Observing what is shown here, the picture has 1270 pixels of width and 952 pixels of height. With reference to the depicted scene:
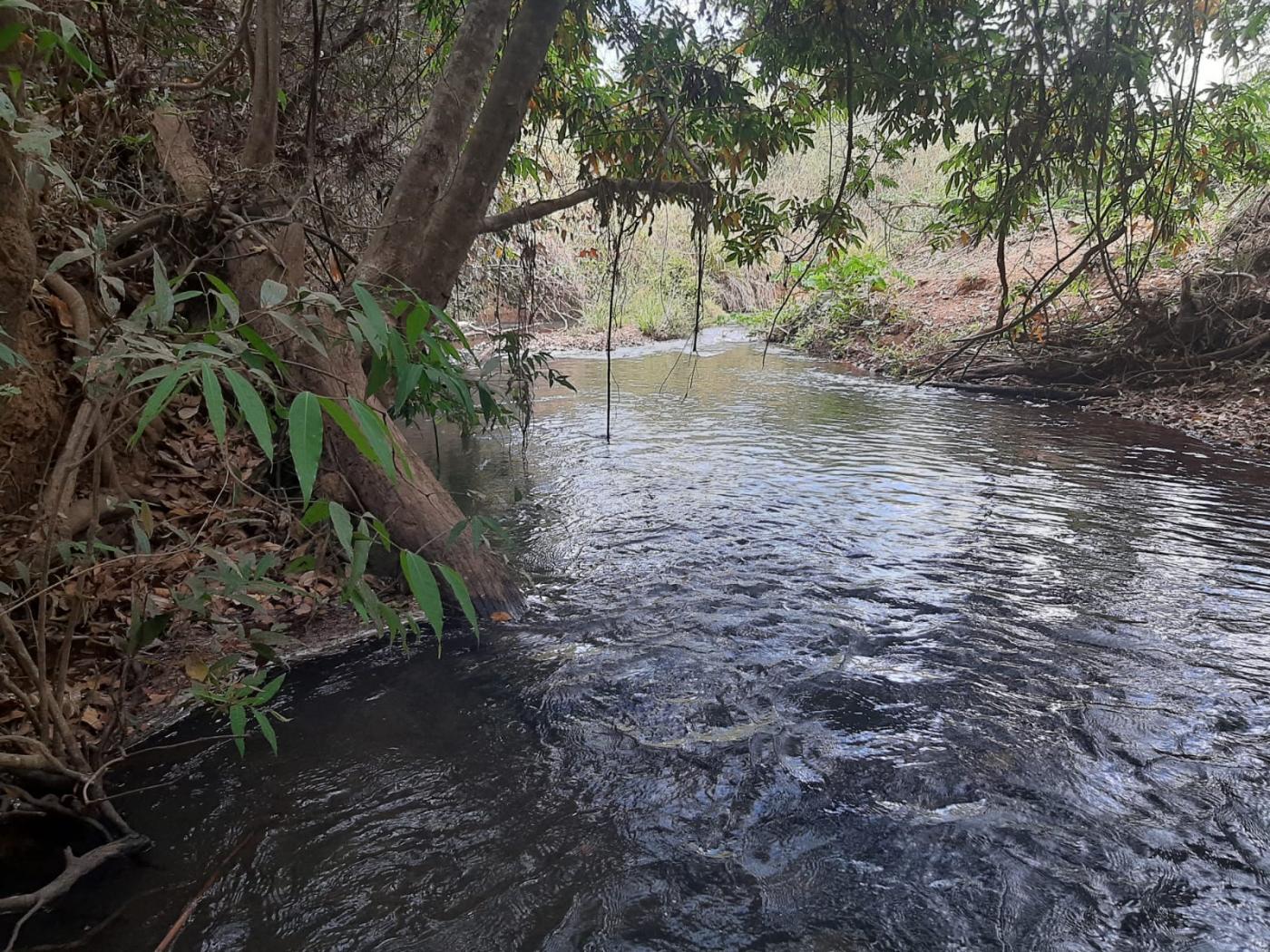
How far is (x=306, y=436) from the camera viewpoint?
0.91 meters

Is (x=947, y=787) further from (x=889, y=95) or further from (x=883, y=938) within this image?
(x=889, y=95)

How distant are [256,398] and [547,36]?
333cm

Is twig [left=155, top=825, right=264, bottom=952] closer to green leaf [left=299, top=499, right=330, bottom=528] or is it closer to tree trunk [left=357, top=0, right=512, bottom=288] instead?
green leaf [left=299, top=499, right=330, bottom=528]

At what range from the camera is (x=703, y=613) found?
325 centimetres

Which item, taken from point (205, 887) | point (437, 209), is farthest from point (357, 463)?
point (205, 887)

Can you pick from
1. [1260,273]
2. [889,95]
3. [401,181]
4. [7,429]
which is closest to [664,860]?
[7,429]

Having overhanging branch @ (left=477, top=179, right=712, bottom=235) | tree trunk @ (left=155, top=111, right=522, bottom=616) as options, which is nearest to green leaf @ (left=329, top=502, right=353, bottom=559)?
tree trunk @ (left=155, top=111, right=522, bottom=616)

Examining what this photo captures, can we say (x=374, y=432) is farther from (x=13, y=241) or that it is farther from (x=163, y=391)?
(x=13, y=241)

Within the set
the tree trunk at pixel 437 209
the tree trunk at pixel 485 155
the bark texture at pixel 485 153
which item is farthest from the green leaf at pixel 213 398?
the bark texture at pixel 485 153

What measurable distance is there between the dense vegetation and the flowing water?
1.13 ft

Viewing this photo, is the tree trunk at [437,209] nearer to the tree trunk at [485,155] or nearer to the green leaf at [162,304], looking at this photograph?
the tree trunk at [485,155]

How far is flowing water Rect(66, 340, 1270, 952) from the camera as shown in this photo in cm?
171

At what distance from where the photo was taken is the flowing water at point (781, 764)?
171 centimetres

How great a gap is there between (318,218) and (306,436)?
456cm
